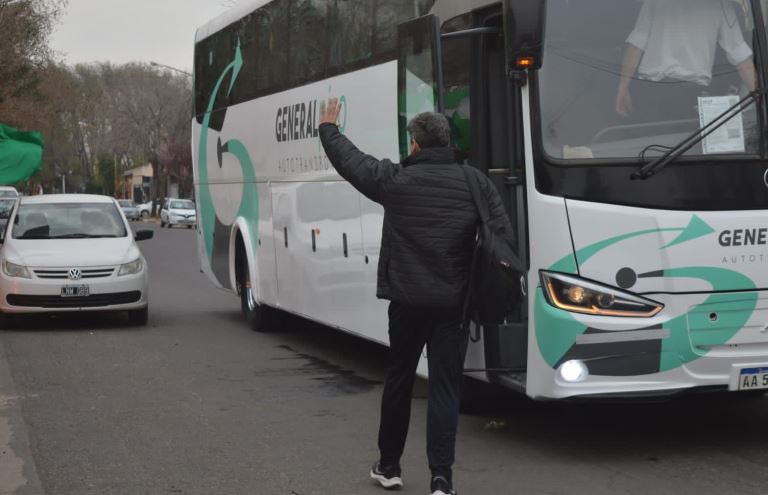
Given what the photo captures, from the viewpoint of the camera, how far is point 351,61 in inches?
396

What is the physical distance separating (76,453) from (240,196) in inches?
273

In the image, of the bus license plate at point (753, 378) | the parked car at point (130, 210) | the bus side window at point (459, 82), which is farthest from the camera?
the parked car at point (130, 210)

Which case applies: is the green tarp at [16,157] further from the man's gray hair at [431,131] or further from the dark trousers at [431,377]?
the man's gray hair at [431,131]

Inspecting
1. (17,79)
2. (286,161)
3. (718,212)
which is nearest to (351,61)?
(286,161)

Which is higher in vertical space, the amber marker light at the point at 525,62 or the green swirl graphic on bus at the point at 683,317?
the amber marker light at the point at 525,62

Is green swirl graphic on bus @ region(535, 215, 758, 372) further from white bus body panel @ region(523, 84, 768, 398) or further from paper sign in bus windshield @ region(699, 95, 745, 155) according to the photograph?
paper sign in bus windshield @ region(699, 95, 745, 155)

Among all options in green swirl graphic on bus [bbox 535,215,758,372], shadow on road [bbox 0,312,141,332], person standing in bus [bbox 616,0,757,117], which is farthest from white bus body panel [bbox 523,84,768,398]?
shadow on road [bbox 0,312,141,332]

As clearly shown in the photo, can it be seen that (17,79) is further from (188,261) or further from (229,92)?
(229,92)

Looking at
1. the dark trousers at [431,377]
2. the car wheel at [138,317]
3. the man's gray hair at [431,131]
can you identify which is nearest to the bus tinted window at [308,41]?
the car wheel at [138,317]

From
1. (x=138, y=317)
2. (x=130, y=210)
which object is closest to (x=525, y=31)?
(x=138, y=317)

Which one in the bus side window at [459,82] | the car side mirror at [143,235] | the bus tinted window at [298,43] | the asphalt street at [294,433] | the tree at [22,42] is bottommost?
the asphalt street at [294,433]

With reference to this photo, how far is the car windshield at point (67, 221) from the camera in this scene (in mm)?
15258

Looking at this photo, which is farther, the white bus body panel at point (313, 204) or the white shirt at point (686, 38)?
the white bus body panel at point (313, 204)

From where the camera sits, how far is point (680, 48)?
23.2ft
